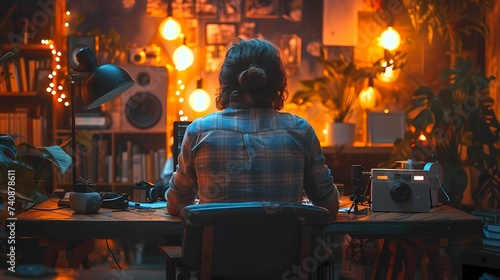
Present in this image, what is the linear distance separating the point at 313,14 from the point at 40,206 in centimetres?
375

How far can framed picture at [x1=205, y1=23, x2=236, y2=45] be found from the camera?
260 inches

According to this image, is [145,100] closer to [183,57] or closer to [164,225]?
[183,57]

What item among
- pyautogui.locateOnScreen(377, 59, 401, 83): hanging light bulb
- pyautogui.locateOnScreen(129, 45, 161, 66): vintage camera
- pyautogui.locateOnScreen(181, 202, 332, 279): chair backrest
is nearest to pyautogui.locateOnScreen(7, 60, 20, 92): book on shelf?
pyautogui.locateOnScreen(129, 45, 161, 66): vintage camera

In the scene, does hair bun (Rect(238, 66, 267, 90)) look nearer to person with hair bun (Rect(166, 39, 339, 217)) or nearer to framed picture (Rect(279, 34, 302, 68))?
person with hair bun (Rect(166, 39, 339, 217))

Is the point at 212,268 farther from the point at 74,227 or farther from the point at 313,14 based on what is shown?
the point at 313,14

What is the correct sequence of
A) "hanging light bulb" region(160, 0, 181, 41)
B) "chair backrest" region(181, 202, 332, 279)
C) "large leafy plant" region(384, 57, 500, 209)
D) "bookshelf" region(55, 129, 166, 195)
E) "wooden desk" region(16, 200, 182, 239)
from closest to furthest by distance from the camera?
"chair backrest" region(181, 202, 332, 279) → "wooden desk" region(16, 200, 182, 239) → "large leafy plant" region(384, 57, 500, 209) → "bookshelf" region(55, 129, 166, 195) → "hanging light bulb" region(160, 0, 181, 41)

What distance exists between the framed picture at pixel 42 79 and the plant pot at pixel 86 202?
3148 millimetres

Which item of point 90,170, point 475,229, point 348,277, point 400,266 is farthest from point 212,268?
point 90,170

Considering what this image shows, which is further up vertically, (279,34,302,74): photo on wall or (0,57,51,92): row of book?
(279,34,302,74): photo on wall

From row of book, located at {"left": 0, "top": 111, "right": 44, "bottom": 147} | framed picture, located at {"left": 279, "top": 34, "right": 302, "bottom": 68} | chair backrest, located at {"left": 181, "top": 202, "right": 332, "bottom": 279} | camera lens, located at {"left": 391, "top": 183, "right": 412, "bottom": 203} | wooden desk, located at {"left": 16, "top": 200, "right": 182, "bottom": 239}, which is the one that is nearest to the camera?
chair backrest, located at {"left": 181, "top": 202, "right": 332, "bottom": 279}

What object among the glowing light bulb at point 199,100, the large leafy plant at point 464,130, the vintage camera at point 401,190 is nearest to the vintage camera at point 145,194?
the vintage camera at point 401,190

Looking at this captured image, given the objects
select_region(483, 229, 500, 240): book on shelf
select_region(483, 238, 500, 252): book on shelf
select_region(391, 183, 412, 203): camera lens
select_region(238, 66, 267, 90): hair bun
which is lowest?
select_region(483, 238, 500, 252): book on shelf

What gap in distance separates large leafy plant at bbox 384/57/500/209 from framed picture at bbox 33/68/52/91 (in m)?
2.76

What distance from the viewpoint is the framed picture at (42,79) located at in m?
6.13
